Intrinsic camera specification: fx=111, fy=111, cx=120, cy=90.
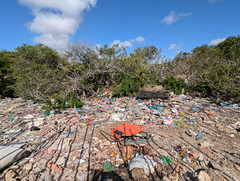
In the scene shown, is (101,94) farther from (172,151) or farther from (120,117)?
(172,151)

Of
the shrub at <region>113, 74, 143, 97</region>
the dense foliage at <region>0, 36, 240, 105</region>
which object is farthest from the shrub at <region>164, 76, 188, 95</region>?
the shrub at <region>113, 74, 143, 97</region>

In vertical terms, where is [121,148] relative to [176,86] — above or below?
below

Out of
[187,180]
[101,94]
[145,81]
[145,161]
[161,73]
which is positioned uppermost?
[161,73]

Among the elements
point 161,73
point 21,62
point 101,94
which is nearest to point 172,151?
point 101,94

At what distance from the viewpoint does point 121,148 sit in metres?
2.06

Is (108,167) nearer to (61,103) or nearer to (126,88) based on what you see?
(61,103)

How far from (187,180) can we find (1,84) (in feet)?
31.4

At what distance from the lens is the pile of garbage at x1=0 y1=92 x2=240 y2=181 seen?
1.54 meters

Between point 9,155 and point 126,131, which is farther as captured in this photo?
point 126,131

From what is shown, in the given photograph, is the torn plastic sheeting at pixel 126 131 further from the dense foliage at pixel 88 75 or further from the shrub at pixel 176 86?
the shrub at pixel 176 86

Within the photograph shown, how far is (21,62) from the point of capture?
6.16 m

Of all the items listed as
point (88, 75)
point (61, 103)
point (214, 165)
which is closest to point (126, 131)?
point (214, 165)

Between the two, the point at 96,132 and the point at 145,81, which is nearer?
the point at 96,132

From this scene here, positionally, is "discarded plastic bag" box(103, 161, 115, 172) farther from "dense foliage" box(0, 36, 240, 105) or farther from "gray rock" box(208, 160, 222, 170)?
"dense foliage" box(0, 36, 240, 105)
